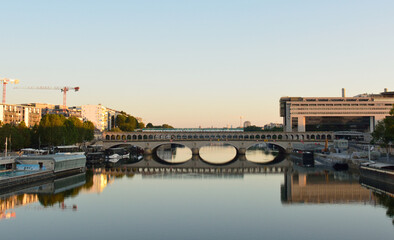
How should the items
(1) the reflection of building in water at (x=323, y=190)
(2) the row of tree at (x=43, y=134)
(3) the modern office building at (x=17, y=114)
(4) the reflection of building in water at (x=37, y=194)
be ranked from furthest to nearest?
(3) the modern office building at (x=17, y=114) < (2) the row of tree at (x=43, y=134) < (1) the reflection of building in water at (x=323, y=190) < (4) the reflection of building in water at (x=37, y=194)

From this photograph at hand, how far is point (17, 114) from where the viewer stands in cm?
Answer: 15488

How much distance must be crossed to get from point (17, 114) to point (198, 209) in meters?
132

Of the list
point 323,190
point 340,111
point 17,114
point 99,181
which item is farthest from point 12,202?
point 340,111

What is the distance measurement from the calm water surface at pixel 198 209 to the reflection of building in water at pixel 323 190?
5.8 inches

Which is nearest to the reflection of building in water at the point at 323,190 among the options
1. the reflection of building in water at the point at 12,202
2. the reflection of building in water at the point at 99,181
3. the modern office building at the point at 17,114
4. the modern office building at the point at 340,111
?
the reflection of building in water at the point at 99,181

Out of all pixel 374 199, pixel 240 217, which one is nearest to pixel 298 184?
pixel 374 199

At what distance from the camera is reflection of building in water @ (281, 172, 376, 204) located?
178 feet

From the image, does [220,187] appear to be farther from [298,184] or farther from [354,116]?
[354,116]

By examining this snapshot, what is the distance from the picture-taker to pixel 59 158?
3002 inches

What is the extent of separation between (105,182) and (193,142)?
70579mm

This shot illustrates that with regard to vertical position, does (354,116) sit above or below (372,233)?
above

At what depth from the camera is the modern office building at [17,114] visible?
14625 cm

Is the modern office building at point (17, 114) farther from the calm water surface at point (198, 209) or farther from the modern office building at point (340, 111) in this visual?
the modern office building at point (340, 111)

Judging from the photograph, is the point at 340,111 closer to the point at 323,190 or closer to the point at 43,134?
the point at 323,190
